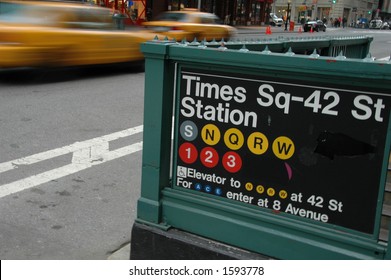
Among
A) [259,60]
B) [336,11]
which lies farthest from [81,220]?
[336,11]

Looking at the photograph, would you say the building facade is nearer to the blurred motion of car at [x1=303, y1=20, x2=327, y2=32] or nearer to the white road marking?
the blurred motion of car at [x1=303, y1=20, x2=327, y2=32]

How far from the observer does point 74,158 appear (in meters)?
5.54

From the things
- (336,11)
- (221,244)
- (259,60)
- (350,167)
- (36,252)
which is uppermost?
(336,11)

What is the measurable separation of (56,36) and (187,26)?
6202 millimetres

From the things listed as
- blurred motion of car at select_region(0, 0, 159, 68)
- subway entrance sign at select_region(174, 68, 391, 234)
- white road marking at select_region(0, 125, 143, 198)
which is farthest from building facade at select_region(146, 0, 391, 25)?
subway entrance sign at select_region(174, 68, 391, 234)

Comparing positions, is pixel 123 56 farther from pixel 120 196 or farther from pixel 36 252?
pixel 36 252

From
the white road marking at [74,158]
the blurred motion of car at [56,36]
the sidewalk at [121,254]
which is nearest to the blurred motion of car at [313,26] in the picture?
the blurred motion of car at [56,36]

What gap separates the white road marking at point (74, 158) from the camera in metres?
4.70

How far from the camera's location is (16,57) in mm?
9508

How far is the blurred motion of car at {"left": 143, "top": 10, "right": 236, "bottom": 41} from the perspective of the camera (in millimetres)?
14938

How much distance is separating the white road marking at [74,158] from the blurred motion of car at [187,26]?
8493mm

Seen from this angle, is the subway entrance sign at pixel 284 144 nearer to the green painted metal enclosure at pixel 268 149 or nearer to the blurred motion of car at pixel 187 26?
the green painted metal enclosure at pixel 268 149

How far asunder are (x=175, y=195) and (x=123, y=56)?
966 centimetres

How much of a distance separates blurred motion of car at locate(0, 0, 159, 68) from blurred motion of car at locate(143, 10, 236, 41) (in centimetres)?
310
